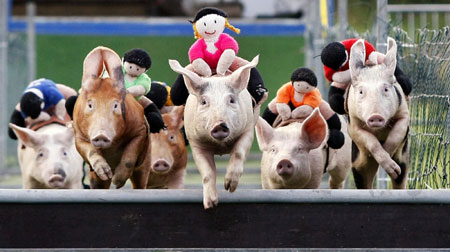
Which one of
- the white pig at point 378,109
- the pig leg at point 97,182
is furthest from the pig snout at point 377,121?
the pig leg at point 97,182

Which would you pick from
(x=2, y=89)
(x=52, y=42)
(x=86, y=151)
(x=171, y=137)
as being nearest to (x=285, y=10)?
(x=52, y=42)

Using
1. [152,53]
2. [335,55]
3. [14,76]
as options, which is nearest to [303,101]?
[335,55]

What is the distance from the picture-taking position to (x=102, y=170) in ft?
14.7

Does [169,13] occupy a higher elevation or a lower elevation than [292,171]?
lower

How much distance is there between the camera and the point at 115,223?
385 cm

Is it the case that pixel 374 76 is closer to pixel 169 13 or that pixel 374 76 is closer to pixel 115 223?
pixel 115 223

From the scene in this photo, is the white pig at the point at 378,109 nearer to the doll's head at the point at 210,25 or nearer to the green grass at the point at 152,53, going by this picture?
the doll's head at the point at 210,25

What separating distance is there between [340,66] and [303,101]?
45cm

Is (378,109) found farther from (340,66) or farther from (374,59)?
(340,66)

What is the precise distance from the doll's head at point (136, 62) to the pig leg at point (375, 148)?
4.20 feet

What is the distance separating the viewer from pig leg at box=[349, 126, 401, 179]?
15.3 ft

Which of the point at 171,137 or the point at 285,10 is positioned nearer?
the point at 171,137

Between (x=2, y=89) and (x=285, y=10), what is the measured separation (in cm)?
1136

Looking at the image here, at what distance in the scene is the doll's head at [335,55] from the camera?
506 cm
